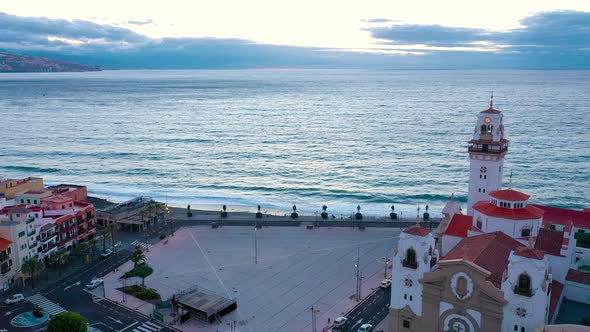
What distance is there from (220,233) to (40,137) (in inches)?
4664

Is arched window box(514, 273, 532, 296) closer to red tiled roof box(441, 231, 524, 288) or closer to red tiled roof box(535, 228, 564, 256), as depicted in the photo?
red tiled roof box(441, 231, 524, 288)

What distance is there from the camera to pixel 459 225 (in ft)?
178

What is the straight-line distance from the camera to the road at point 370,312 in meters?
51.9

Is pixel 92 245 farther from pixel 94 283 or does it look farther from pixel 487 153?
pixel 487 153

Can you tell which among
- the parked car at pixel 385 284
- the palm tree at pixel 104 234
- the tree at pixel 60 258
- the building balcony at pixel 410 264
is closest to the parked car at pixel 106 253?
the palm tree at pixel 104 234

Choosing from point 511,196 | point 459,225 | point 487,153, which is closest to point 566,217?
point 487,153

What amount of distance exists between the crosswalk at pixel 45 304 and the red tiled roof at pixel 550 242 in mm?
53370

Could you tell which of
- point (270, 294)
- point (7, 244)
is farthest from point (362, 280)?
point (7, 244)

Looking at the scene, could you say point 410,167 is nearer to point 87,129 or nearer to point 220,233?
point 220,233

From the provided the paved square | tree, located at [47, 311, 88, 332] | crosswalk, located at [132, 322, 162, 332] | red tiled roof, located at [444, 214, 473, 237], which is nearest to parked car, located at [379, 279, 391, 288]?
the paved square

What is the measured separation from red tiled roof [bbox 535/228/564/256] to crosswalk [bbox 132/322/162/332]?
41.6 m

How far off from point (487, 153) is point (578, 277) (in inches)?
702

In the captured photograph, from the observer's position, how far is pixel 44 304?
55.7 meters

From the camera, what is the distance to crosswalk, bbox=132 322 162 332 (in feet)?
166
